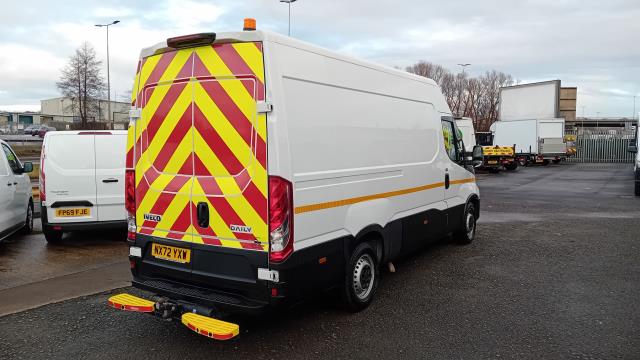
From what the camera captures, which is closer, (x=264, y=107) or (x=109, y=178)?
(x=264, y=107)

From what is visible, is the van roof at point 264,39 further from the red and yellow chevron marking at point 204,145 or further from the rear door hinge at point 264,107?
the rear door hinge at point 264,107

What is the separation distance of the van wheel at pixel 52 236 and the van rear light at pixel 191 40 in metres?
4.87

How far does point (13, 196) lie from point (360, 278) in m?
5.92

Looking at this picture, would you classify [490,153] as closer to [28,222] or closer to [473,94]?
[28,222]

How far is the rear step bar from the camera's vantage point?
3.62 m

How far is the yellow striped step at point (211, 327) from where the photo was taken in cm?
360


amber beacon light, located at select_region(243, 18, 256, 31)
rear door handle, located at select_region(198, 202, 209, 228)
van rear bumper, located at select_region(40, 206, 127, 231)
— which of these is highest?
amber beacon light, located at select_region(243, 18, 256, 31)

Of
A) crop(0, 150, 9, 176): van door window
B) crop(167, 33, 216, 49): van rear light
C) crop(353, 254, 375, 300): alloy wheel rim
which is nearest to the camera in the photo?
crop(167, 33, 216, 49): van rear light

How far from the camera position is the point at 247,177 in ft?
12.9

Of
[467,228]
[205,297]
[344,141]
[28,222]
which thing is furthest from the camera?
[28,222]

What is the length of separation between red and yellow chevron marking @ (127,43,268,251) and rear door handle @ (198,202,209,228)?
0.04 m

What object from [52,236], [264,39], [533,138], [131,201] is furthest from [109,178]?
[533,138]

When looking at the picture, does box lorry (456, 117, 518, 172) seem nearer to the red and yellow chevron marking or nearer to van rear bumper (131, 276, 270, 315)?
the red and yellow chevron marking

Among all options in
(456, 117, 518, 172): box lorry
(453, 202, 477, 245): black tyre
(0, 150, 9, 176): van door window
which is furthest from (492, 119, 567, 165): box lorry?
(0, 150, 9, 176): van door window
